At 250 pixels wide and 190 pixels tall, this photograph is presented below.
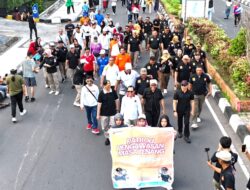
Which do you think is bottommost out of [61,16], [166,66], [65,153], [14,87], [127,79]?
[65,153]

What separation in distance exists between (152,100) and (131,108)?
0.58 metres

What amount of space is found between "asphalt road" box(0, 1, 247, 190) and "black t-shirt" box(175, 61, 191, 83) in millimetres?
999

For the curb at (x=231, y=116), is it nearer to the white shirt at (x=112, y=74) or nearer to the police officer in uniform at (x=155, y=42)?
the police officer in uniform at (x=155, y=42)

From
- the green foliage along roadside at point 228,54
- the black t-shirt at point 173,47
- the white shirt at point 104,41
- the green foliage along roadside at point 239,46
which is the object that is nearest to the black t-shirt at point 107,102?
the green foliage along roadside at point 228,54

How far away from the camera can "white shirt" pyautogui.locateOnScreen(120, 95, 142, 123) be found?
10508 millimetres

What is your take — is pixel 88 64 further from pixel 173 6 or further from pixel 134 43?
pixel 173 6

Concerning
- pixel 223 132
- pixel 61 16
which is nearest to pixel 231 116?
pixel 223 132

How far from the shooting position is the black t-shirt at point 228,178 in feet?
21.9

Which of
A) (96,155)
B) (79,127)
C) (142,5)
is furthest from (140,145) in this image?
(142,5)

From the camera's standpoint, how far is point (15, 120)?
41.5 feet

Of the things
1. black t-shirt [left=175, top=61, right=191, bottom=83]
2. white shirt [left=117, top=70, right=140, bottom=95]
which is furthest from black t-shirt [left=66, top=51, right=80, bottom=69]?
black t-shirt [left=175, top=61, right=191, bottom=83]

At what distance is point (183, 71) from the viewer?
43.4ft

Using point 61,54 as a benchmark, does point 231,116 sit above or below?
below

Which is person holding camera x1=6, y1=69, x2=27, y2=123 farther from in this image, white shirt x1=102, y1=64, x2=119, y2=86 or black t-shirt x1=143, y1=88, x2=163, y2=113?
black t-shirt x1=143, y1=88, x2=163, y2=113
